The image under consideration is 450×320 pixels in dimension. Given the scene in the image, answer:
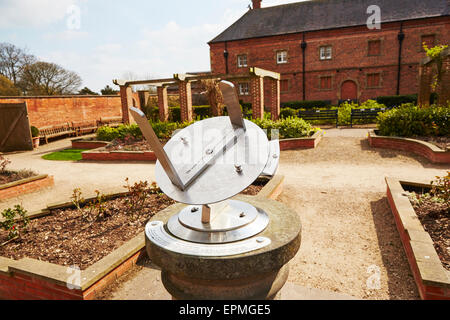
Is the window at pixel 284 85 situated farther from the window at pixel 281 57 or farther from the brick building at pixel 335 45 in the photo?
the window at pixel 281 57

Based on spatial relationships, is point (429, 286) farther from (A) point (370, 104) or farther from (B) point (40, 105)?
(B) point (40, 105)

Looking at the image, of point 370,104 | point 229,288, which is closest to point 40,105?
point 229,288

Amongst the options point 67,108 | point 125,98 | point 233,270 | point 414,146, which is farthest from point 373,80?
point 233,270

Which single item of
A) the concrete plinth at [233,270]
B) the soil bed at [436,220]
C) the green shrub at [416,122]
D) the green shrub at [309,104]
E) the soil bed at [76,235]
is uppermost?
the green shrub at [309,104]

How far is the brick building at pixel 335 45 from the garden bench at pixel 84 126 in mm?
13172

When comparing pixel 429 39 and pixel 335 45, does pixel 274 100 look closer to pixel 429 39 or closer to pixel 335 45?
pixel 335 45

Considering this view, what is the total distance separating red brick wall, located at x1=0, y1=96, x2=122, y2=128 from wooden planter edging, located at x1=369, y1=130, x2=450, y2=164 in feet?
59.2

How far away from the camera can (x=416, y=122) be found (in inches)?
377

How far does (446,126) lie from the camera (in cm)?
918

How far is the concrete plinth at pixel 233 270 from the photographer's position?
184 cm

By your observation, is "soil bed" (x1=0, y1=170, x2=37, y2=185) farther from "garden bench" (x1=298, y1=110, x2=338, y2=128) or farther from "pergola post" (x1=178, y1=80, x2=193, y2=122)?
"garden bench" (x1=298, y1=110, x2=338, y2=128)

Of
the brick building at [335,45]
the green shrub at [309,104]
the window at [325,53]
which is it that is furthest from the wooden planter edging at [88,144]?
the window at [325,53]

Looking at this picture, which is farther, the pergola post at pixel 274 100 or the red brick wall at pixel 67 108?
the red brick wall at pixel 67 108

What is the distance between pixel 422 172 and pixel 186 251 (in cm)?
717
